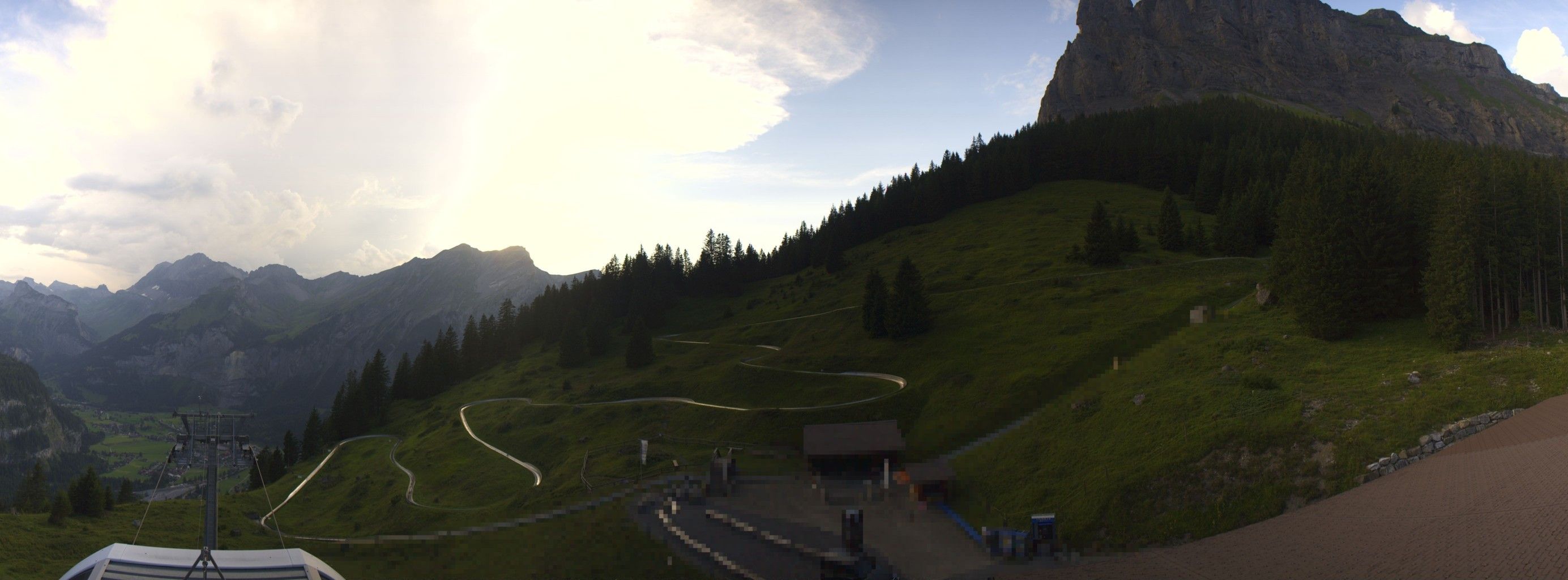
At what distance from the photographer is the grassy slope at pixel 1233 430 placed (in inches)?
1412

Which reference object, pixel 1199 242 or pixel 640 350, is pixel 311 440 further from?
pixel 1199 242

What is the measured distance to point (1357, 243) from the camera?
2176 inches

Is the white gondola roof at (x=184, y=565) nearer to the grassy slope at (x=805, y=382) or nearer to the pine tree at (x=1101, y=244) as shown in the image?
the grassy slope at (x=805, y=382)

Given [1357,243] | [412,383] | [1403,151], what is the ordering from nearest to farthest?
[1357,243] → [1403,151] → [412,383]

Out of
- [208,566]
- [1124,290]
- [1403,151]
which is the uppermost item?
[1403,151]

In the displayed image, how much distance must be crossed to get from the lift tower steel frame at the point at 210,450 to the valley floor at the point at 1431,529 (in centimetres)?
3416

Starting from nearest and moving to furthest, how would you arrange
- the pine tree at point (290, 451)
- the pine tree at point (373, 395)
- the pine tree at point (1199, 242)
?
the pine tree at point (1199, 242), the pine tree at point (290, 451), the pine tree at point (373, 395)

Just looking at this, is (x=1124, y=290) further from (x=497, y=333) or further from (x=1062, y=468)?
(x=497, y=333)

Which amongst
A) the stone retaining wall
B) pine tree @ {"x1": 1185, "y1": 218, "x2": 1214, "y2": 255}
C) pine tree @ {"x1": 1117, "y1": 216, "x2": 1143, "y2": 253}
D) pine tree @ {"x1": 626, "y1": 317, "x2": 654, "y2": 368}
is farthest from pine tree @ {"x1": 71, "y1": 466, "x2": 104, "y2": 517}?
pine tree @ {"x1": 1185, "y1": 218, "x2": 1214, "y2": 255}

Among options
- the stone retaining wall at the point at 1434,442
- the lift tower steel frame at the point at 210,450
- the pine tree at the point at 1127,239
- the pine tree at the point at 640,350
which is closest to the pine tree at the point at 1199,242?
the pine tree at the point at 1127,239

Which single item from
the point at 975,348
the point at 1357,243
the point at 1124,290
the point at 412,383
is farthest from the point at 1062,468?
the point at 412,383

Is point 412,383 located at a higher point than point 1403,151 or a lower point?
lower

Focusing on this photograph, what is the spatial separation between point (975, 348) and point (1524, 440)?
3991 cm

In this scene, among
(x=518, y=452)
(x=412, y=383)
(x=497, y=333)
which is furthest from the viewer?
(x=497, y=333)
